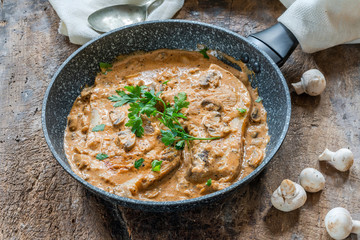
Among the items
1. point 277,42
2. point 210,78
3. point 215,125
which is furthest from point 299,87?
point 215,125

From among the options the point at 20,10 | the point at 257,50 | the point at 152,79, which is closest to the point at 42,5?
the point at 20,10

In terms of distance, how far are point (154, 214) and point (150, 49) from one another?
1268mm

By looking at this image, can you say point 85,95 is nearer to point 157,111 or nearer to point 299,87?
point 157,111

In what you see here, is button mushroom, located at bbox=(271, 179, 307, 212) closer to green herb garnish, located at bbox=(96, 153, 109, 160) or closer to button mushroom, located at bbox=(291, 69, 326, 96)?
button mushroom, located at bbox=(291, 69, 326, 96)

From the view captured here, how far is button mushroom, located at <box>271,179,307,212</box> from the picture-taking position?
95.3 inches

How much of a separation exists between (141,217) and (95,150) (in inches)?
19.5

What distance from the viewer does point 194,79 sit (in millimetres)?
2867

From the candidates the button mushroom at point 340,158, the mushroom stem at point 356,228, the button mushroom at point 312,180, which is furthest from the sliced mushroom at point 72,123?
the mushroom stem at point 356,228

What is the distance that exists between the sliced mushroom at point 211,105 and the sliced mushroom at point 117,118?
52cm

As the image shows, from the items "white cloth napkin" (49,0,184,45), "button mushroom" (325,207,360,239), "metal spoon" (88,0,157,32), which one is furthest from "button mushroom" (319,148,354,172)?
"metal spoon" (88,0,157,32)

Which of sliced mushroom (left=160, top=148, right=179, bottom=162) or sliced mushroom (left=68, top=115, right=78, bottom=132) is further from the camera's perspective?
sliced mushroom (left=68, top=115, right=78, bottom=132)

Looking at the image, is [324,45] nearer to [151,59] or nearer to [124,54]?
[151,59]

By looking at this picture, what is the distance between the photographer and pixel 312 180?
8.34 feet

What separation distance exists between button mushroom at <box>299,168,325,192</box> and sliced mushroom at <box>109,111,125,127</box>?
1.18m
